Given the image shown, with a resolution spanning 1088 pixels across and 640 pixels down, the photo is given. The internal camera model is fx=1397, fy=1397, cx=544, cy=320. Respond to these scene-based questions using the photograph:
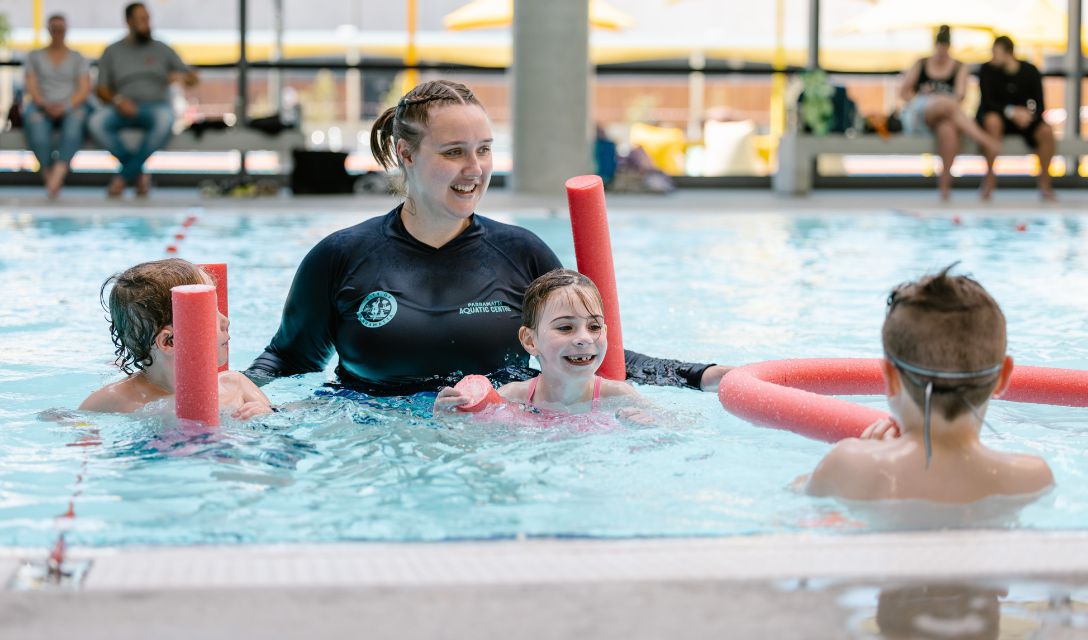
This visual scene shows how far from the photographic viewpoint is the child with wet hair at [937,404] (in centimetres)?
269

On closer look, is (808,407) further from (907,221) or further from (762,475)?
(907,221)

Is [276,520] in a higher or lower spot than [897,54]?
lower

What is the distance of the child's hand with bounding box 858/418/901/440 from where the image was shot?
3045 millimetres

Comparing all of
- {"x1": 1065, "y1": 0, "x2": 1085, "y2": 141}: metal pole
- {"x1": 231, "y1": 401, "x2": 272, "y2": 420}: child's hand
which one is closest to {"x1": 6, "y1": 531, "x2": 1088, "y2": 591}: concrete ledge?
{"x1": 231, "y1": 401, "x2": 272, "y2": 420}: child's hand

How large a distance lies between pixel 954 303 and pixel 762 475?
0.85 m

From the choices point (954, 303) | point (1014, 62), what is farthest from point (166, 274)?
point (1014, 62)

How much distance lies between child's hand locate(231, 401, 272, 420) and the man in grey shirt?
8.99 m

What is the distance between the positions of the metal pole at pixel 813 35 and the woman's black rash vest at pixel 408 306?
1215 centimetres

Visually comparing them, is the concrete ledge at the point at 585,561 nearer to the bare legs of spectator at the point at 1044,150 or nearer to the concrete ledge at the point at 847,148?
the concrete ledge at the point at 847,148

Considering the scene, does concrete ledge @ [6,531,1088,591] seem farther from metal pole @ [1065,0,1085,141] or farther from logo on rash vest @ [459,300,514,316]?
metal pole @ [1065,0,1085,141]

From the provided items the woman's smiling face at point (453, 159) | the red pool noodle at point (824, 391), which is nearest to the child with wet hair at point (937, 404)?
the red pool noodle at point (824, 391)

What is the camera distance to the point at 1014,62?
12.9 m

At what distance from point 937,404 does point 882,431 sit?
0.38 meters

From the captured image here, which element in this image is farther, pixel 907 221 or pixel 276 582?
pixel 907 221
